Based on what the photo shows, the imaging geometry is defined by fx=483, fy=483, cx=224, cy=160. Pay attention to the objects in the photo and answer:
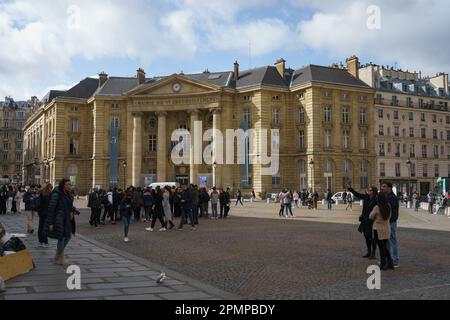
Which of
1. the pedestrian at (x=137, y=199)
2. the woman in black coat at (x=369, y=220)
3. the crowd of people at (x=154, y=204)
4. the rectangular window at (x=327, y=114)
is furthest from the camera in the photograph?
the rectangular window at (x=327, y=114)

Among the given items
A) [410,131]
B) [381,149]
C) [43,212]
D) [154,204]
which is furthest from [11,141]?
[43,212]

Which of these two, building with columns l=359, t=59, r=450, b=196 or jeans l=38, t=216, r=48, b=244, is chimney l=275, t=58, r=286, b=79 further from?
jeans l=38, t=216, r=48, b=244

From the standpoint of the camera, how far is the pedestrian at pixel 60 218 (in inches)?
404

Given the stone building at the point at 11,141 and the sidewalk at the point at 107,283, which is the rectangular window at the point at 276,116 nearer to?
the sidewalk at the point at 107,283

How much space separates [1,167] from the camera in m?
116

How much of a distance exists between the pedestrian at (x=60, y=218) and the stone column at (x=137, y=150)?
52281 millimetres

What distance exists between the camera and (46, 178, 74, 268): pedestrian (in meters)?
10.2

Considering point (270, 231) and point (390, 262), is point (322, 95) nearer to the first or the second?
point (270, 231)

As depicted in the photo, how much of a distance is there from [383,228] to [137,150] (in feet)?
180

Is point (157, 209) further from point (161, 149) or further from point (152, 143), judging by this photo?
point (152, 143)

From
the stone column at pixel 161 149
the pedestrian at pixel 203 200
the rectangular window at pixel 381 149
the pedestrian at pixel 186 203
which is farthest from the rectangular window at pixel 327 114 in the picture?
the pedestrian at pixel 186 203

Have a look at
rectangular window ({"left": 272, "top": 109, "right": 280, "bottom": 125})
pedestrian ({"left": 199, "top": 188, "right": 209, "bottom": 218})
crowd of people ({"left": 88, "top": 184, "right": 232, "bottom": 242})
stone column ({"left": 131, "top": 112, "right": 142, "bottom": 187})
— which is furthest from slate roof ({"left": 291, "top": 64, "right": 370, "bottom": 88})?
crowd of people ({"left": 88, "top": 184, "right": 232, "bottom": 242})

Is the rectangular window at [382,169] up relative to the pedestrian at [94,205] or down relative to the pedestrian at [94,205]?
up

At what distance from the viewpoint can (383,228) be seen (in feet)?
33.6
